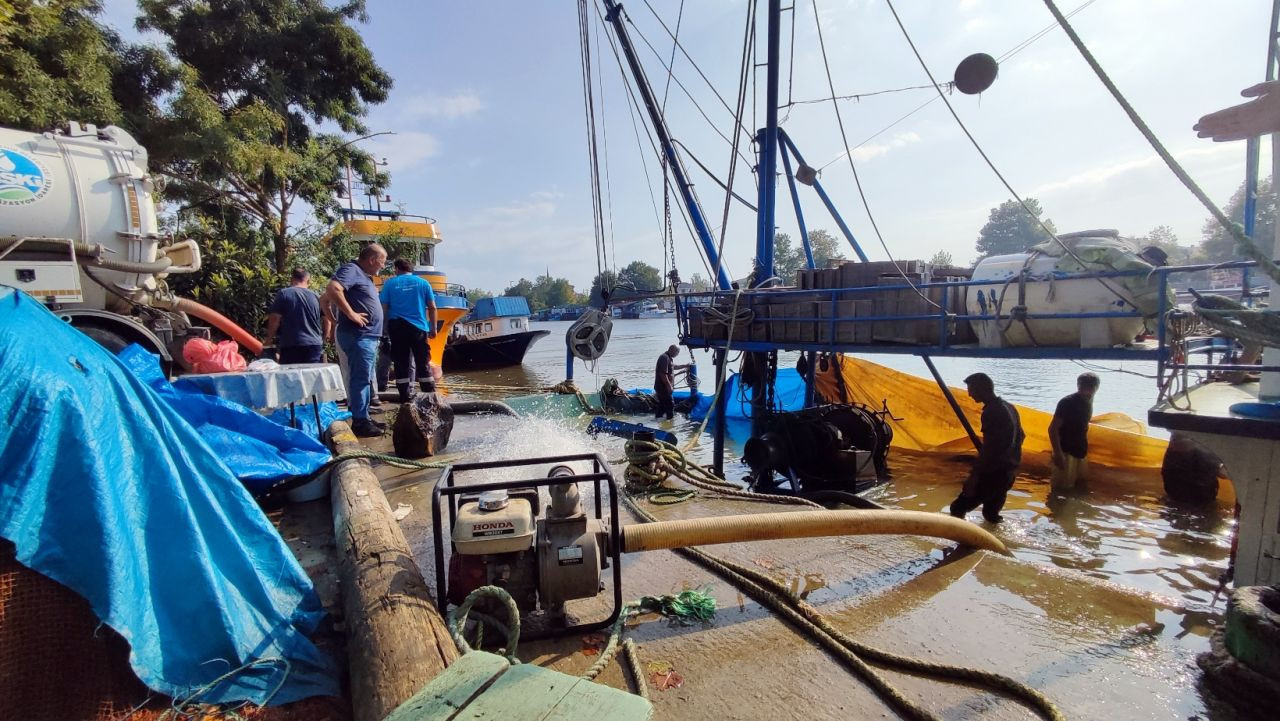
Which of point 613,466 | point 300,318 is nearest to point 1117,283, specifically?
point 613,466

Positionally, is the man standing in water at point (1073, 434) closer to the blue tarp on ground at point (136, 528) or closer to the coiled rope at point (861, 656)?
the coiled rope at point (861, 656)

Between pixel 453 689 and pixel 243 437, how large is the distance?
9.09 ft

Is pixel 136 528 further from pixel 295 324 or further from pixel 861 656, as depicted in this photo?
pixel 295 324

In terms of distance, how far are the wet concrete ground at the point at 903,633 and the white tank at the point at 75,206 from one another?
3.74m

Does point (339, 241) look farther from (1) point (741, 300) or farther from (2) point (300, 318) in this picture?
(1) point (741, 300)

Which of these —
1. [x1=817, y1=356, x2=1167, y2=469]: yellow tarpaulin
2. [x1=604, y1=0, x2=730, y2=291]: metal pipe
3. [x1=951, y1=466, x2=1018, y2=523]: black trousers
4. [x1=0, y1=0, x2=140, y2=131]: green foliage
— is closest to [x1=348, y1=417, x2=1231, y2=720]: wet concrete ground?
[x1=951, y1=466, x2=1018, y2=523]: black trousers

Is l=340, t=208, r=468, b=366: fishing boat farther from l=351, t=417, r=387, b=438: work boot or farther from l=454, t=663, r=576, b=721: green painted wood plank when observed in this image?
l=454, t=663, r=576, b=721: green painted wood plank

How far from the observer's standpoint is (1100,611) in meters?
3.02

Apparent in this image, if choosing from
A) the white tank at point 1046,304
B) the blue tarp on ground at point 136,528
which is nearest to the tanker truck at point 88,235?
the blue tarp on ground at point 136,528

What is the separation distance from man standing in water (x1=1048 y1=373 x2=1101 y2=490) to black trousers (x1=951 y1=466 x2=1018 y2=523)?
89.8 inches

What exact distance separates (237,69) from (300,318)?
50.6 feet

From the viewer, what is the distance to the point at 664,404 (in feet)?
45.2

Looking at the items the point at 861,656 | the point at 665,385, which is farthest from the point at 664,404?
the point at 861,656

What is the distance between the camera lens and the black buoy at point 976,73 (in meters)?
6.42
